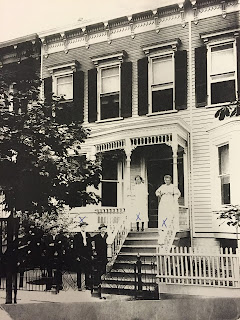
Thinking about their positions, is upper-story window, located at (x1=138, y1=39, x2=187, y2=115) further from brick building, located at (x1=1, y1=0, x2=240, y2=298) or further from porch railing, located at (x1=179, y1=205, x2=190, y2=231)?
porch railing, located at (x1=179, y1=205, x2=190, y2=231)

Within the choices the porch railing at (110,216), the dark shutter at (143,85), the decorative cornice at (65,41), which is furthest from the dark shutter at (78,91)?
the porch railing at (110,216)

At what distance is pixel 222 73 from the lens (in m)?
3.49

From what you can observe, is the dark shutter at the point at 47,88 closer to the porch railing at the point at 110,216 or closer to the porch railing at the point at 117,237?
the porch railing at the point at 110,216

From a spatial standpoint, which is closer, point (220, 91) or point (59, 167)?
point (220, 91)

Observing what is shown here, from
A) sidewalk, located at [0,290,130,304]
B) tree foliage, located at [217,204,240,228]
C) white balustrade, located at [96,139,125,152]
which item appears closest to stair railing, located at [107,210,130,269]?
sidewalk, located at [0,290,130,304]

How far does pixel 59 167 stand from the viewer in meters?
3.73

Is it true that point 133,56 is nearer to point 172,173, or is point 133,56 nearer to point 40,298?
point 172,173

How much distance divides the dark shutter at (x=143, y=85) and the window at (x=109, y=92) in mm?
212

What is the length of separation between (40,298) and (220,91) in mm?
2380

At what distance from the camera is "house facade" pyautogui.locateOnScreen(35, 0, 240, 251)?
3.42m

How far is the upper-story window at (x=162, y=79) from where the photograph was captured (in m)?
3.56

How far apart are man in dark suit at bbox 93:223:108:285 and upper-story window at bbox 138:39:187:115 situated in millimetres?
1125

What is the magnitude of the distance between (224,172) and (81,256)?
1.44m

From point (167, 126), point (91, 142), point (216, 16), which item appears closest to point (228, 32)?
point (216, 16)
